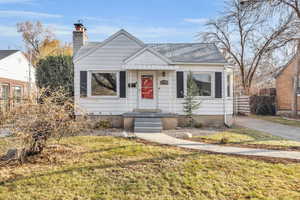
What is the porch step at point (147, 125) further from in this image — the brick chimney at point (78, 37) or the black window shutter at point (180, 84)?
the brick chimney at point (78, 37)

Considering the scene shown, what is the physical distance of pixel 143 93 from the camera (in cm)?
1088

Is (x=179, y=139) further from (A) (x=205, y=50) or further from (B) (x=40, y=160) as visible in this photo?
(A) (x=205, y=50)

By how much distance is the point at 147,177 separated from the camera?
4531 mm

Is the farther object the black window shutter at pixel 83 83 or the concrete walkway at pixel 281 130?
the black window shutter at pixel 83 83

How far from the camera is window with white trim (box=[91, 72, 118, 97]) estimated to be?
1074cm

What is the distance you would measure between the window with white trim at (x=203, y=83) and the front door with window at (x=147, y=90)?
2.19 meters

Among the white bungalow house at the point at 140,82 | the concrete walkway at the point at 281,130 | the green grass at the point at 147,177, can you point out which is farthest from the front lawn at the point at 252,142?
the white bungalow house at the point at 140,82

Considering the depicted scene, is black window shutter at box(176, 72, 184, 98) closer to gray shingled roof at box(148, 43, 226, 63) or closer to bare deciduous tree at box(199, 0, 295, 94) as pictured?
gray shingled roof at box(148, 43, 226, 63)

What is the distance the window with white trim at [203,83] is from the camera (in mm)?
10922

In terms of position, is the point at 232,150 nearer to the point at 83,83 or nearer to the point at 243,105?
the point at 83,83

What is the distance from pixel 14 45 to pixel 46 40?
5.46m

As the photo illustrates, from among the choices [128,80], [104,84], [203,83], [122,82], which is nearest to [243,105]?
[203,83]

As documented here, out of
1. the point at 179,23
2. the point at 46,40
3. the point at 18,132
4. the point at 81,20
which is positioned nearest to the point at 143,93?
the point at 81,20

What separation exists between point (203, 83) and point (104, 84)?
5.15 m
